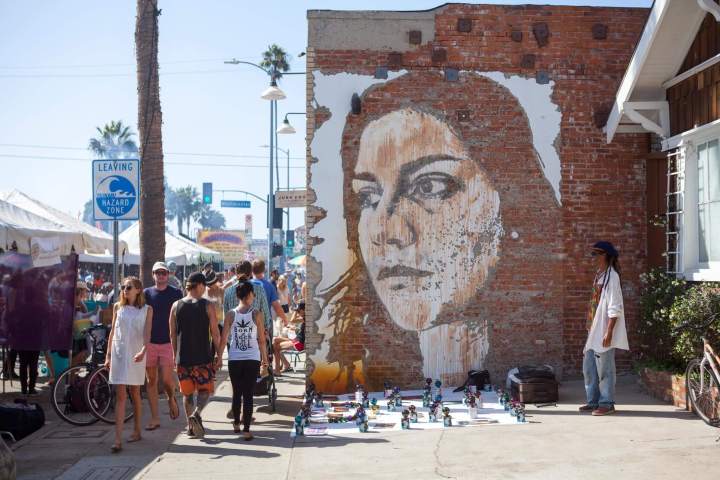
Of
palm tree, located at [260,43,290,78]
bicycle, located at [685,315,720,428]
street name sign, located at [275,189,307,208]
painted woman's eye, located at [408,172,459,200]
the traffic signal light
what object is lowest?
bicycle, located at [685,315,720,428]

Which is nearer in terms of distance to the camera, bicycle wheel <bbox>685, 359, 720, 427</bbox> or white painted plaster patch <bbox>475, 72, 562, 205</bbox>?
bicycle wheel <bbox>685, 359, 720, 427</bbox>

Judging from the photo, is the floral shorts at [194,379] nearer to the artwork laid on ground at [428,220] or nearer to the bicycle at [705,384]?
the artwork laid on ground at [428,220]

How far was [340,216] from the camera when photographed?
11.6 meters

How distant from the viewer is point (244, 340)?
903cm

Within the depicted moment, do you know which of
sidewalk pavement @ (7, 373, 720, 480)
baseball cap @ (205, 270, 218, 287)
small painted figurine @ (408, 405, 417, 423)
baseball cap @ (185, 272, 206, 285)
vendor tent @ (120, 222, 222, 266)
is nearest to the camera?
sidewalk pavement @ (7, 373, 720, 480)

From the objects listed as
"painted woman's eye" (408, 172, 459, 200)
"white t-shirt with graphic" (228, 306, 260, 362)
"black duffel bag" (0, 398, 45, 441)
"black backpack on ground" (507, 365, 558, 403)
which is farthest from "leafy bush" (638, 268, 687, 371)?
"black duffel bag" (0, 398, 45, 441)

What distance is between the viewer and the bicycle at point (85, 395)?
10.0m

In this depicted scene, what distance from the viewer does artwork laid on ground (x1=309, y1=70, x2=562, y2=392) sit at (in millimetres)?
11500

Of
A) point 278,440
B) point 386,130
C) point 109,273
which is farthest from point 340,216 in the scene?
point 109,273

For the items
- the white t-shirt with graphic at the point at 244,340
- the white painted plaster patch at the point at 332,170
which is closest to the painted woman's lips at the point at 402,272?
the white painted plaster patch at the point at 332,170

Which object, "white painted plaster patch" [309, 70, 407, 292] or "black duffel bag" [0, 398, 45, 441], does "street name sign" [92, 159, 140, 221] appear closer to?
"white painted plaster patch" [309, 70, 407, 292]

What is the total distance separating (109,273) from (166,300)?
34071 mm

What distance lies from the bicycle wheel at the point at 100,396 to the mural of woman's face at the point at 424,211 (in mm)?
3768

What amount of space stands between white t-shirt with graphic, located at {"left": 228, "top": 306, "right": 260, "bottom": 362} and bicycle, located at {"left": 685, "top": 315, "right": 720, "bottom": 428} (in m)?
4.66
